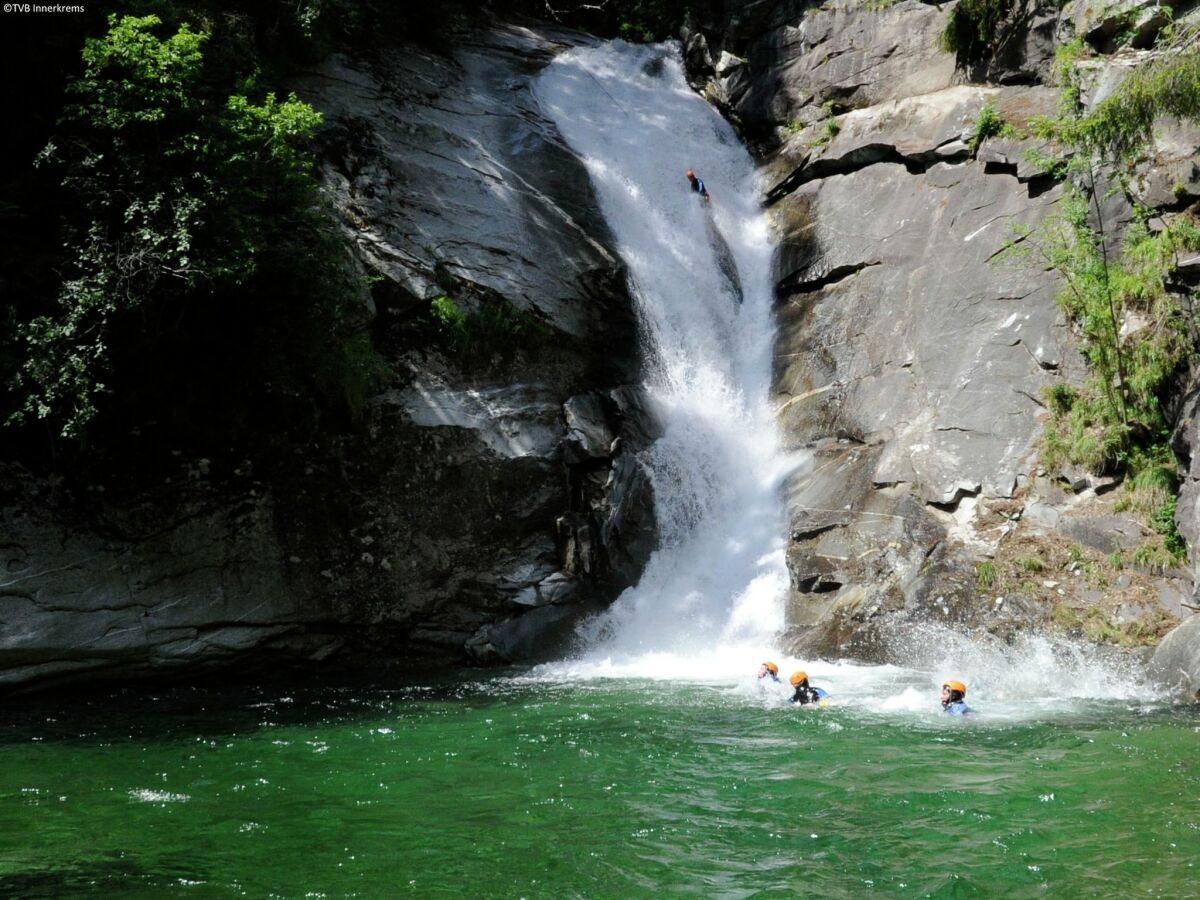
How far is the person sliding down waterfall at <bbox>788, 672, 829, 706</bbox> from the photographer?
1073cm

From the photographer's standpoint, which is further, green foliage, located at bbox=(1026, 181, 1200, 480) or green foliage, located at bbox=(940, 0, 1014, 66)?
green foliage, located at bbox=(940, 0, 1014, 66)

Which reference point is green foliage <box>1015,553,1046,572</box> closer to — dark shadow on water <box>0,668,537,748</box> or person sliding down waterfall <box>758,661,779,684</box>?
person sliding down waterfall <box>758,661,779,684</box>

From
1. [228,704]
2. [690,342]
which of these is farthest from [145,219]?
[690,342]

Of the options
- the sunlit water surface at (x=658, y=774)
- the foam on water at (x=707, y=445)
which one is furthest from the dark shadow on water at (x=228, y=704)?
the foam on water at (x=707, y=445)

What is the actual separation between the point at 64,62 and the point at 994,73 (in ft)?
54.2

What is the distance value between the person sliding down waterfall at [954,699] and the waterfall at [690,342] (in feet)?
13.6

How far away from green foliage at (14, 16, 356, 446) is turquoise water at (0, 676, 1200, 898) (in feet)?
15.1

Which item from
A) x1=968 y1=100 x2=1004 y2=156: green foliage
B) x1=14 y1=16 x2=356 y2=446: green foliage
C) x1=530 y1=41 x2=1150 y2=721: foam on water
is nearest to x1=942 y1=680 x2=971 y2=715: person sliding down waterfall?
x1=530 y1=41 x2=1150 y2=721: foam on water

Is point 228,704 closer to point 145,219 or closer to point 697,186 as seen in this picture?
point 145,219

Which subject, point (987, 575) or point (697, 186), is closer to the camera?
point (987, 575)

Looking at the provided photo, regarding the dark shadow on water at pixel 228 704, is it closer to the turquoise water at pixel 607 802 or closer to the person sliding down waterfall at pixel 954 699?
the turquoise water at pixel 607 802

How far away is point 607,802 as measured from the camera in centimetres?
743

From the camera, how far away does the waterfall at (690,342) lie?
602 inches

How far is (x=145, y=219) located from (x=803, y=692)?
10.0 metres
